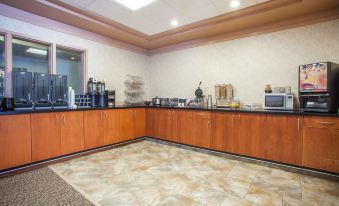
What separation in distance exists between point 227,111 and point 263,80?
44.3 inches

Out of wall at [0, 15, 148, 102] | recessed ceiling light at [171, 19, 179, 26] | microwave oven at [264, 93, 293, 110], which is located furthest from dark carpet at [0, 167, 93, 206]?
recessed ceiling light at [171, 19, 179, 26]

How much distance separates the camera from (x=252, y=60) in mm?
3910

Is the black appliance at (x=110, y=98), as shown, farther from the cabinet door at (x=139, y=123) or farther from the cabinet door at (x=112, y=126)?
the cabinet door at (x=139, y=123)

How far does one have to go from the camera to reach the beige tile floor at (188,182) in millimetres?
2070

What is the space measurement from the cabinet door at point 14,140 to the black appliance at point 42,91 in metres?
0.42

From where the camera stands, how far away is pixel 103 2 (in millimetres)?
3025

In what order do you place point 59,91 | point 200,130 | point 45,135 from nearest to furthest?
1. point 45,135
2. point 59,91
3. point 200,130

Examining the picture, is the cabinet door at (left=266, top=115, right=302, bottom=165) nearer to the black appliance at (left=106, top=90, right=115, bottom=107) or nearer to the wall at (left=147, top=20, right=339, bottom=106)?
the wall at (left=147, top=20, right=339, bottom=106)

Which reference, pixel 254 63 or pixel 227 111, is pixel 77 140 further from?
pixel 254 63

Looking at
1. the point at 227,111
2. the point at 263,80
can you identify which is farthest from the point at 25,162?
the point at 263,80

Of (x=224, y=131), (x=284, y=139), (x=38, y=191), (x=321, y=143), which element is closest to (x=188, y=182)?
(x=224, y=131)

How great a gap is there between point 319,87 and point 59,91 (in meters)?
4.69

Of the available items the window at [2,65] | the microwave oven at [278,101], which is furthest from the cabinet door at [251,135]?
the window at [2,65]

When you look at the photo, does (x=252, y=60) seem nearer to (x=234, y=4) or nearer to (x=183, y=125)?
(x=234, y=4)
